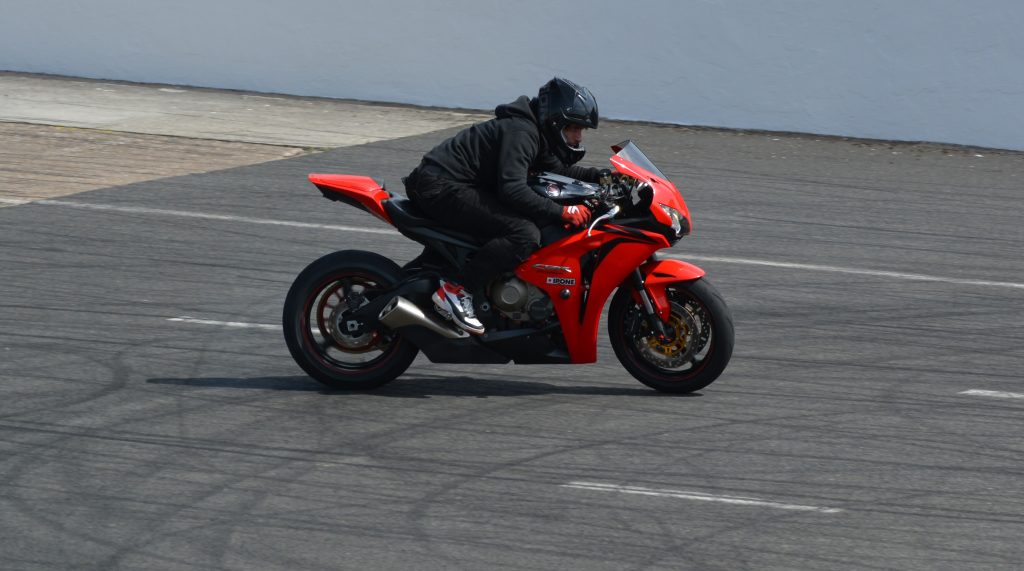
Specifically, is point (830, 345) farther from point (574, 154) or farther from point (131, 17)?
point (131, 17)

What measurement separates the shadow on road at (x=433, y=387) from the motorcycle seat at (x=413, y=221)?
80cm

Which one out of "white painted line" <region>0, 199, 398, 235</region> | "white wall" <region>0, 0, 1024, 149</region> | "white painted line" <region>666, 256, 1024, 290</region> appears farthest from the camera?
"white wall" <region>0, 0, 1024, 149</region>

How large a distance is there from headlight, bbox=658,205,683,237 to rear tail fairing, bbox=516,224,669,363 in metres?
0.07

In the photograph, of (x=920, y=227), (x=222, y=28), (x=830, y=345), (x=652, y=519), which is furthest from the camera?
(x=222, y=28)

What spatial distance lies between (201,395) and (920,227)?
7.03 m

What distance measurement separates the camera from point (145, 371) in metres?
8.10

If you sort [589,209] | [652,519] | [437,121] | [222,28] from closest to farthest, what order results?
[652,519] < [589,209] < [437,121] < [222,28]

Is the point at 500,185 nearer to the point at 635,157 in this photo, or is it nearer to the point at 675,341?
the point at 635,157

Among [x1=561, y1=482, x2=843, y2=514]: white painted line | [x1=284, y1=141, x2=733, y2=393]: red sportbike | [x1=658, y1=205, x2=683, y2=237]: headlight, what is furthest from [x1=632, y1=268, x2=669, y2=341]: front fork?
[x1=561, y1=482, x2=843, y2=514]: white painted line

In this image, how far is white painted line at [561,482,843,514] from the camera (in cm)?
621

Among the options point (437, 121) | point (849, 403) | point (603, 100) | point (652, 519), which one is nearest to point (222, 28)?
point (437, 121)

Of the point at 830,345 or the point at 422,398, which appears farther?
the point at 830,345

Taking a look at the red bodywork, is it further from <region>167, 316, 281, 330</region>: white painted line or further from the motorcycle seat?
<region>167, 316, 281, 330</region>: white painted line

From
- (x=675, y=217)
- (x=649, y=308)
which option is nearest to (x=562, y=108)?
(x=675, y=217)
